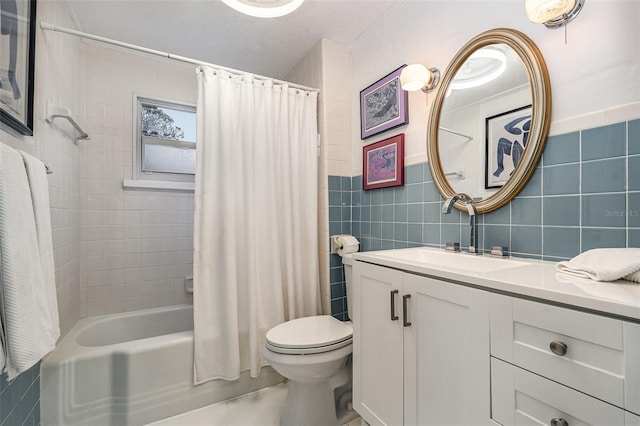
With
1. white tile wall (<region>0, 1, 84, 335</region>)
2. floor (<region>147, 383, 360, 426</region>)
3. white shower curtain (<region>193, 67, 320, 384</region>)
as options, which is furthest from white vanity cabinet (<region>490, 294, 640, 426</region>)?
white tile wall (<region>0, 1, 84, 335</region>)

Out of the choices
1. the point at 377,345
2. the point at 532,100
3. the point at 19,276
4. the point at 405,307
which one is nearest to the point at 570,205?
the point at 532,100

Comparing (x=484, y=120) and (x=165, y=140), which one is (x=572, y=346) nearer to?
(x=484, y=120)

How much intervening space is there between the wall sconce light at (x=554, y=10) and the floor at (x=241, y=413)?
6.42 ft

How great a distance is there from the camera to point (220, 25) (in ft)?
6.04

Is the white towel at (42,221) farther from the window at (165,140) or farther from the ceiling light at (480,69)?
the ceiling light at (480,69)

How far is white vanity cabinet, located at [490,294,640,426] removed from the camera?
540 mm

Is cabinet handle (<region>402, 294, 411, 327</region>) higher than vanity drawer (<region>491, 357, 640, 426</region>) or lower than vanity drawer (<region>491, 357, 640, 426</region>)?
higher

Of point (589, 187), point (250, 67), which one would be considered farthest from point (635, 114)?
point (250, 67)

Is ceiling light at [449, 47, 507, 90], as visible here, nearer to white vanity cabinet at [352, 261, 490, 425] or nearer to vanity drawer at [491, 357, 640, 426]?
white vanity cabinet at [352, 261, 490, 425]

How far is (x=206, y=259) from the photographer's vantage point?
160 centimetres

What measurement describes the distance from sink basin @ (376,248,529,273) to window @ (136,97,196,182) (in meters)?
1.90

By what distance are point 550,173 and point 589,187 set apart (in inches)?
5.0

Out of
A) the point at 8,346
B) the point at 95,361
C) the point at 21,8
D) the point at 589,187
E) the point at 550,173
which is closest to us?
the point at 8,346

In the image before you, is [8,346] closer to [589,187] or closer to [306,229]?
[306,229]
